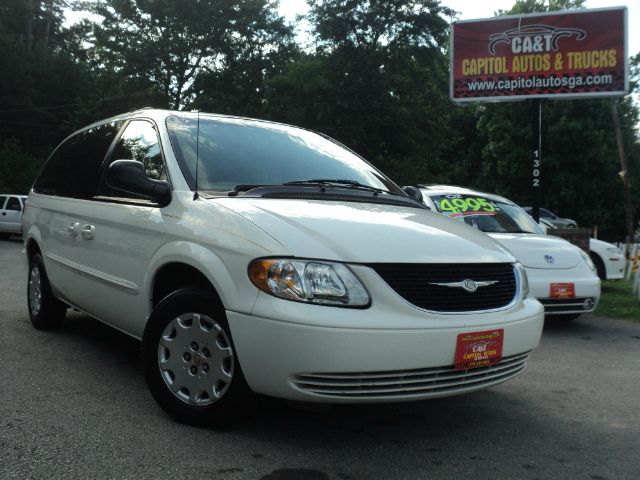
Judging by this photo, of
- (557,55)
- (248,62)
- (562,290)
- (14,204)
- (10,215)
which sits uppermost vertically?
(248,62)

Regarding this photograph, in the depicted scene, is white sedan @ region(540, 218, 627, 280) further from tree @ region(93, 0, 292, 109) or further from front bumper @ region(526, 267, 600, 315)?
tree @ region(93, 0, 292, 109)

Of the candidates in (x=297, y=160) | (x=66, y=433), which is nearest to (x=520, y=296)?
(x=297, y=160)

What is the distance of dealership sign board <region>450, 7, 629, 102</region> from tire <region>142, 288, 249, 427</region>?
37.2 feet

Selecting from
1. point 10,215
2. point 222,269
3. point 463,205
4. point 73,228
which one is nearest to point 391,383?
point 222,269

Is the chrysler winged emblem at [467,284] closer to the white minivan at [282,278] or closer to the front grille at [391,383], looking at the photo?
the white minivan at [282,278]

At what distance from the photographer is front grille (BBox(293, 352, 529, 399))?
2887 mm

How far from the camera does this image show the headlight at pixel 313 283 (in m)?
2.88

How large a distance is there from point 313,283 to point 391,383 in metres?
0.56

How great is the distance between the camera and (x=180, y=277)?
11.9ft

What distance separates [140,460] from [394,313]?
1285 mm

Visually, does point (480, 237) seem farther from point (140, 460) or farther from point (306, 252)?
point (140, 460)

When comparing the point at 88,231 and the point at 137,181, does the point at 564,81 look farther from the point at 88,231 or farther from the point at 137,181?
the point at 137,181

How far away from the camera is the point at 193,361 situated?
3.30 m

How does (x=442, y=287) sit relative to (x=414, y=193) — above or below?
below
